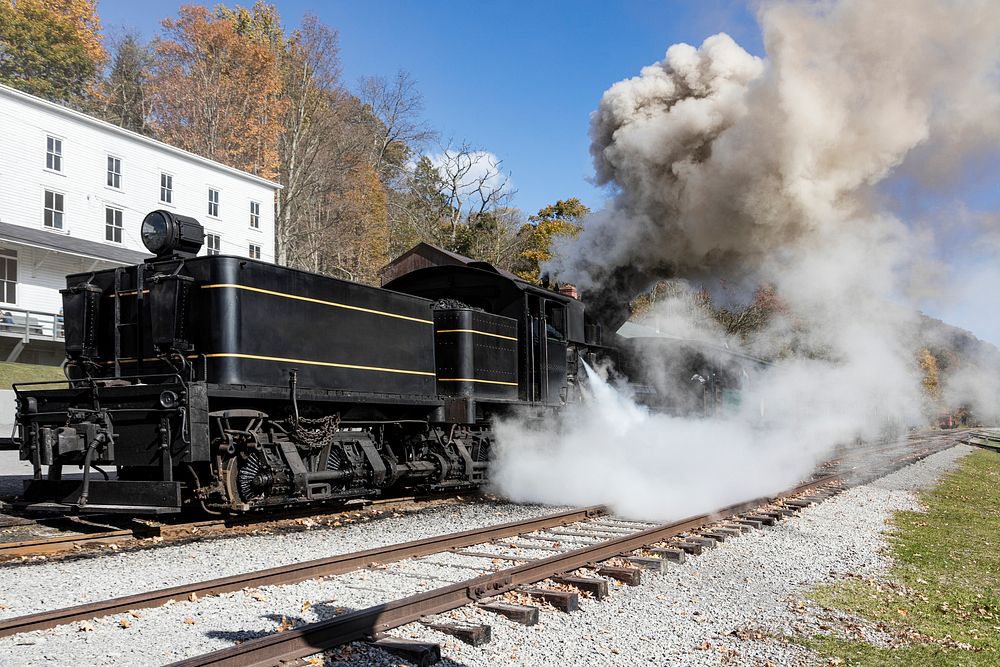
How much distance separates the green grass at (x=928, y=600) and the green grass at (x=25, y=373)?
21860 mm

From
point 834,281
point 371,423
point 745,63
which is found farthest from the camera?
point 834,281

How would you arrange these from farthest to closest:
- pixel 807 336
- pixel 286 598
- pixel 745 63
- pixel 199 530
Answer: pixel 807 336, pixel 745 63, pixel 199 530, pixel 286 598

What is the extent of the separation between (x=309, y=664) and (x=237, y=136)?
41.4m

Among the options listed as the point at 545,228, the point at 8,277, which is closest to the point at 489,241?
the point at 545,228

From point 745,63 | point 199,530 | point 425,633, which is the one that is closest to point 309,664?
point 425,633

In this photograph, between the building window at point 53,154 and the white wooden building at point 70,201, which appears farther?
the building window at point 53,154

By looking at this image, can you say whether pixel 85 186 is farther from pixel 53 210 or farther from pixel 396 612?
pixel 396 612

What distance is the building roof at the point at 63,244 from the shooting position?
88.2ft

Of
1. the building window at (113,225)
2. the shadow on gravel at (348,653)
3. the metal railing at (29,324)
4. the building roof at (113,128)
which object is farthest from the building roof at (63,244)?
the shadow on gravel at (348,653)

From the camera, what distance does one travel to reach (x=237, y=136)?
42.2 meters

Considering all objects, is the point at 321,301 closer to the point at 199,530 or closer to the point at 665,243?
the point at 199,530

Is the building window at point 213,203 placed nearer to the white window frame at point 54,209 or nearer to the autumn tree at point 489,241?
the white window frame at point 54,209

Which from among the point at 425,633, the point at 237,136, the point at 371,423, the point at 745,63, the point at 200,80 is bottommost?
the point at 425,633

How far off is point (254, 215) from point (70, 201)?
7.79 meters
